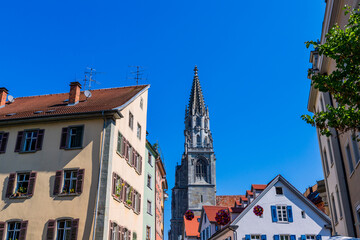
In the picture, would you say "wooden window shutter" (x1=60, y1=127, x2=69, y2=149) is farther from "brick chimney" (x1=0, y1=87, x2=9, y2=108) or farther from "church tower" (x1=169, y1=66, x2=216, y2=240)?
"church tower" (x1=169, y1=66, x2=216, y2=240)

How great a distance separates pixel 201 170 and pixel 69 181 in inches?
3362

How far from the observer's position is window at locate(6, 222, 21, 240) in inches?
838

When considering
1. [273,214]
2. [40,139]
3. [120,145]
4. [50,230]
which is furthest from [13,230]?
[273,214]

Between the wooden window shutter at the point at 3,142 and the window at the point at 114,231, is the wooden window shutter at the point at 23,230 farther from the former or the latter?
the wooden window shutter at the point at 3,142

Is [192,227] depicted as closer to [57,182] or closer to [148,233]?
[148,233]

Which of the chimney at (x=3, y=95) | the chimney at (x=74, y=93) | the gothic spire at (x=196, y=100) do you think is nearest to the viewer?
the chimney at (x=74, y=93)

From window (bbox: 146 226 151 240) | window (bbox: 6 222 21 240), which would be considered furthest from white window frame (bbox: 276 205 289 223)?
window (bbox: 6 222 21 240)

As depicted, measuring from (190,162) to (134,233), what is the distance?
79.6 m

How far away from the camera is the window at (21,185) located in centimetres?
2227

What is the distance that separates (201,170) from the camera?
10594 centimetres

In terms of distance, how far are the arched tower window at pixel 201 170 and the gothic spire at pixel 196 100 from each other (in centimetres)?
1989

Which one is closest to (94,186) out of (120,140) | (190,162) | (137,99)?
(120,140)

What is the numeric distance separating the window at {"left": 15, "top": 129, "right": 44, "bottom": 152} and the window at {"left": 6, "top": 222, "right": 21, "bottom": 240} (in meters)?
4.70

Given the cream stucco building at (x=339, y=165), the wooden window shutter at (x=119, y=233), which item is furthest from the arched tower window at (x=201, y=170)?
the wooden window shutter at (x=119, y=233)
